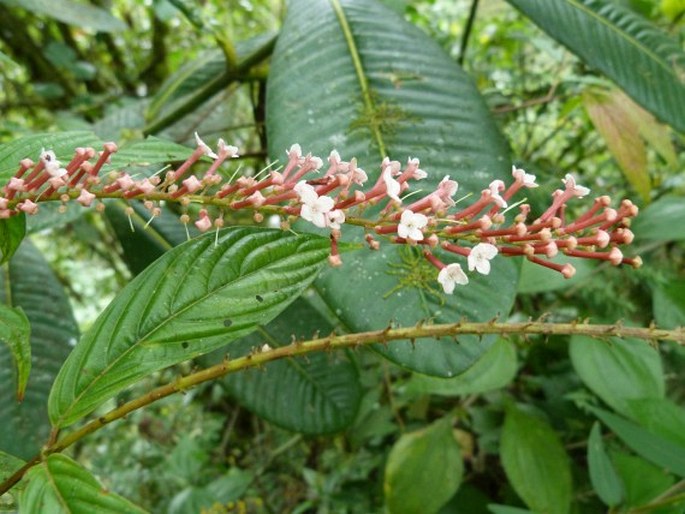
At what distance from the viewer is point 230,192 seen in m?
0.54

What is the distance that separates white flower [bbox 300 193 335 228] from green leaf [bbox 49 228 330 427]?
4 cm

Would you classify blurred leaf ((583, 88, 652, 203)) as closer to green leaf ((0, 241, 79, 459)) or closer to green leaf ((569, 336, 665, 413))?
green leaf ((569, 336, 665, 413))

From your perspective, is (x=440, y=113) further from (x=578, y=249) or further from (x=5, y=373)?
(x=5, y=373)

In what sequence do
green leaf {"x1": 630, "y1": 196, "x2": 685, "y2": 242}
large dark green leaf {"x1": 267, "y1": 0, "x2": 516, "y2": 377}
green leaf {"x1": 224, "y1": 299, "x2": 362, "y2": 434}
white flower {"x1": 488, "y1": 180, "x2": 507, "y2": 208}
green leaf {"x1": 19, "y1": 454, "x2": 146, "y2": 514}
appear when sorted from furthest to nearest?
green leaf {"x1": 630, "y1": 196, "x2": 685, "y2": 242}
green leaf {"x1": 224, "y1": 299, "x2": 362, "y2": 434}
large dark green leaf {"x1": 267, "y1": 0, "x2": 516, "y2": 377}
white flower {"x1": 488, "y1": 180, "x2": 507, "y2": 208}
green leaf {"x1": 19, "y1": 454, "x2": 146, "y2": 514}

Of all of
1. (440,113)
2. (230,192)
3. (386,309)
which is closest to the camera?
(230,192)

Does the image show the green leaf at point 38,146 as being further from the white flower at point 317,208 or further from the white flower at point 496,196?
the white flower at point 496,196

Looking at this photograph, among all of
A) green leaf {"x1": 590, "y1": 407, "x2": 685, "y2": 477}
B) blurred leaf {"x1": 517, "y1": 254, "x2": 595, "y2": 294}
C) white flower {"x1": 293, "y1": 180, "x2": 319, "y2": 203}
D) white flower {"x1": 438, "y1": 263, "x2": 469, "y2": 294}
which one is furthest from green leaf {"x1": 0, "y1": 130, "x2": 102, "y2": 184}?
blurred leaf {"x1": 517, "y1": 254, "x2": 595, "y2": 294}

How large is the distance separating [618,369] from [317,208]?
0.73 metres

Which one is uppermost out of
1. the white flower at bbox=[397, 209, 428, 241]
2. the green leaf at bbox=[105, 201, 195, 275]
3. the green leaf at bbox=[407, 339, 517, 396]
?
the white flower at bbox=[397, 209, 428, 241]

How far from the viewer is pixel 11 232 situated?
56 cm

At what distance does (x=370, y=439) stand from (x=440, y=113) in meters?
0.92

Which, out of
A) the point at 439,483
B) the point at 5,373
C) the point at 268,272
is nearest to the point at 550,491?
the point at 439,483

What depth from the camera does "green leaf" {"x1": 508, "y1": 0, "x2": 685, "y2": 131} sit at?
102 cm

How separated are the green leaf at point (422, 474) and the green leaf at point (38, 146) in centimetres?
77
